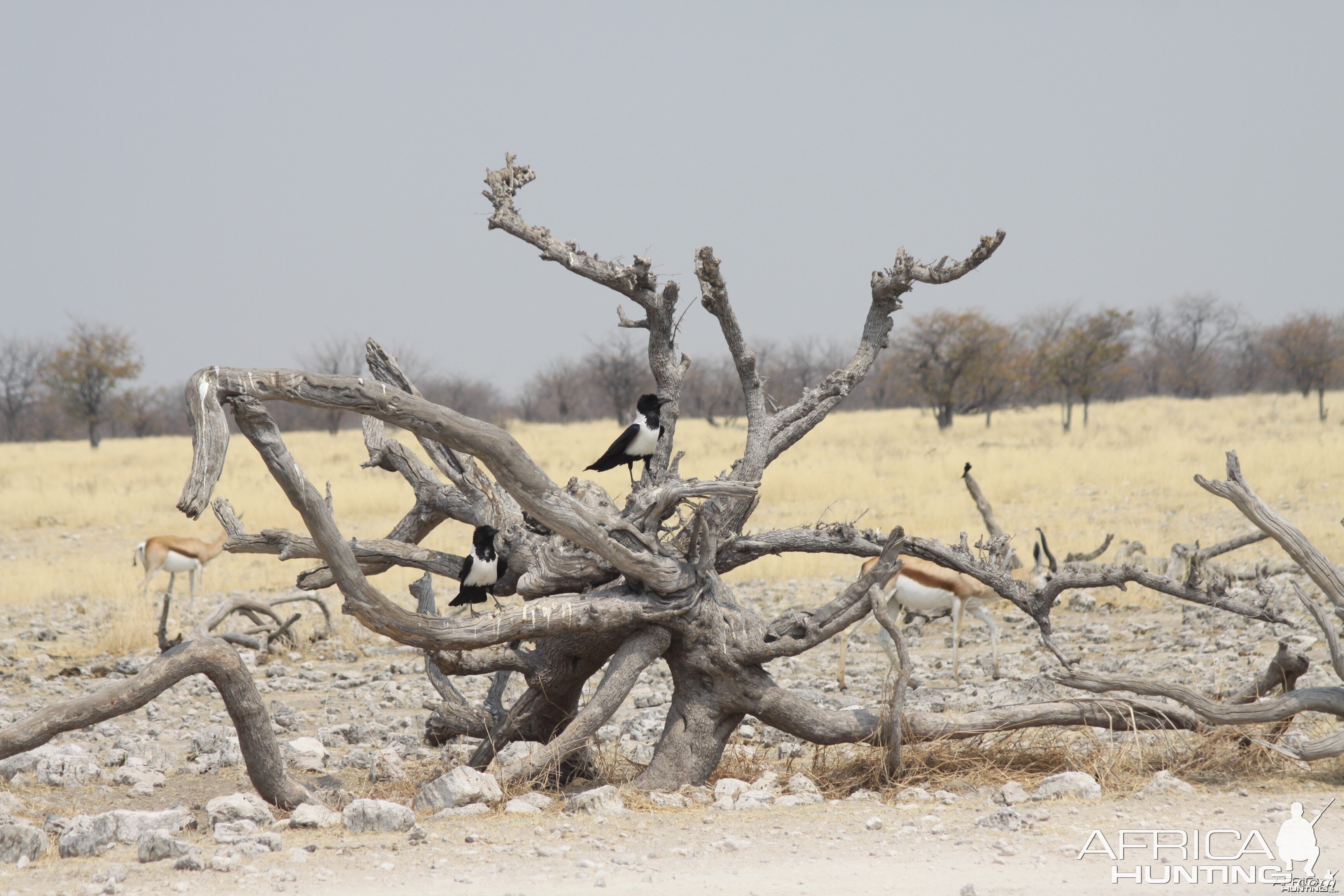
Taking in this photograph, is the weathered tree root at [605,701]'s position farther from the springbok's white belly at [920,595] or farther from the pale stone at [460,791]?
the springbok's white belly at [920,595]

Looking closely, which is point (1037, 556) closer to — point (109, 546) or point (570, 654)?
point (570, 654)

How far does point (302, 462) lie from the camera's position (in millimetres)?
27469

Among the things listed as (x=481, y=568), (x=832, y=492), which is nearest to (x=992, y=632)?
(x=481, y=568)

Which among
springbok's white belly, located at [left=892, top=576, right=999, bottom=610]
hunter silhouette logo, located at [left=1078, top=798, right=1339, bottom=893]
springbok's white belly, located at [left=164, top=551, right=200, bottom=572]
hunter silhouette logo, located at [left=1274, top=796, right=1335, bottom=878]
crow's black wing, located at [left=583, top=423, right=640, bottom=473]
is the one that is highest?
crow's black wing, located at [left=583, top=423, right=640, bottom=473]

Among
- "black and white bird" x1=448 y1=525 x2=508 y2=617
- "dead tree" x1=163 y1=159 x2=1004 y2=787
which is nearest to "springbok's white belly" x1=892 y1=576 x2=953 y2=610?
"dead tree" x1=163 y1=159 x2=1004 y2=787

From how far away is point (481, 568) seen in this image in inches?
205

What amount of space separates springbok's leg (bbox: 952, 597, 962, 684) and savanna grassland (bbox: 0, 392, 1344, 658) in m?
1.74

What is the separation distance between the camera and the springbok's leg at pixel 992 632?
8.21 m

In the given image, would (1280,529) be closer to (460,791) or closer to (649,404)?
(649,404)

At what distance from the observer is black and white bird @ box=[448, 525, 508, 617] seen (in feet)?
17.1

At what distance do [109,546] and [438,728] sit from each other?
565 inches

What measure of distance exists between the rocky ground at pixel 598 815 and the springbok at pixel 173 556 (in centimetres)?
501

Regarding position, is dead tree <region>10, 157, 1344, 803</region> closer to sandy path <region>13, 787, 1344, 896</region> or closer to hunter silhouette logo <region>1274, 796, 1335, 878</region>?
sandy path <region>13, 787, 1344, 896</region>

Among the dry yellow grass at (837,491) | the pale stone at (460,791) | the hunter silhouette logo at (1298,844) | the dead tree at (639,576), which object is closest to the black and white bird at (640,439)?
the dead tree at (639,576)
